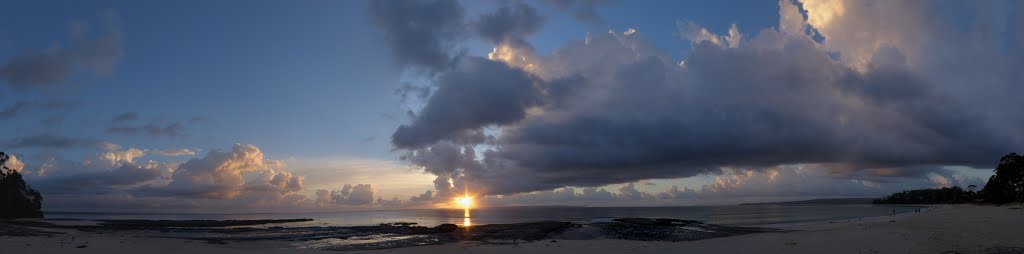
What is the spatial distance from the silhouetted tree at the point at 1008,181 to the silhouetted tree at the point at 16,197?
203470mm

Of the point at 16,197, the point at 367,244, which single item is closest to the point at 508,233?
the point at 367,244

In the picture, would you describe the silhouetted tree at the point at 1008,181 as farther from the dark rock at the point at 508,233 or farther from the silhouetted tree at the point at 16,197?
the silhouetted tree at the point at 16,197

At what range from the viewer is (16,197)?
103812 mm

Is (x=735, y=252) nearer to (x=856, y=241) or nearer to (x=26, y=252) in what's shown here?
(x=856, y=241)

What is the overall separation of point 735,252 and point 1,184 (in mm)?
137715

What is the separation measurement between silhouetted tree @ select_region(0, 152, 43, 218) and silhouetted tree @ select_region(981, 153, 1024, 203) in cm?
20347

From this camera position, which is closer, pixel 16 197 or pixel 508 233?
pixel 508 233

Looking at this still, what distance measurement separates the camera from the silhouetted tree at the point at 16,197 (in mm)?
100719

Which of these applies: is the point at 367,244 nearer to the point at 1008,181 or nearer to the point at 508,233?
the point at 508,233

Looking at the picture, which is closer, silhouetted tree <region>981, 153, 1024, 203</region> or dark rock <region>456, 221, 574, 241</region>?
dark rock <region>456, 221, 574, 241</region>

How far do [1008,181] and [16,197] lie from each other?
214210mm

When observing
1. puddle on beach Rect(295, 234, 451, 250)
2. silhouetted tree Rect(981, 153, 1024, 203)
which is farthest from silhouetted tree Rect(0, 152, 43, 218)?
silhouetted tree Rect(981, 153, 1024, 203)

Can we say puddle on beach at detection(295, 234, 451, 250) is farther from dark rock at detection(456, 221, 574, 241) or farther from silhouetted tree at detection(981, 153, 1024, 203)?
silhouetted tree at detection(981, 153, 1024, 203)

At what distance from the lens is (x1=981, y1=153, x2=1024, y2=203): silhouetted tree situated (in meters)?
106
